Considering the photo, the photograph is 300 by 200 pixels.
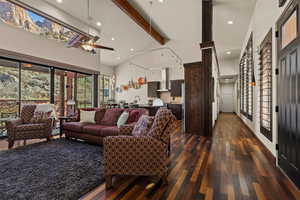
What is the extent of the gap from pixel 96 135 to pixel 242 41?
780 centimetres

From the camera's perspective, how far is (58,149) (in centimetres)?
334

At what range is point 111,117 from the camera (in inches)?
156

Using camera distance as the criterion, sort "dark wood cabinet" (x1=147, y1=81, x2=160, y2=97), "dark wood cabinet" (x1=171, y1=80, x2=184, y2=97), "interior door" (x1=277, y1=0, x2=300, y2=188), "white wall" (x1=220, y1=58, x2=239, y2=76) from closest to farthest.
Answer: "interior door" (x1=277, y1=0, x2=300, y2=188), "dark wood cabinet" (x1=171, y1=80, x2=184, y2=97), "white wall" (x1=220, y1=58, x2=239, y2=76), "dark wood cabinet" (x1=147, y1=81, x2=160, y2=97)

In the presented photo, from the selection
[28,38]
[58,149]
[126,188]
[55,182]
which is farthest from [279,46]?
[28,38]

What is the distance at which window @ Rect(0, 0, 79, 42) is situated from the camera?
393 centimetres

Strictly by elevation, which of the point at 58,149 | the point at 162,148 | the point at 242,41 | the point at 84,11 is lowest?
the point at 58,149

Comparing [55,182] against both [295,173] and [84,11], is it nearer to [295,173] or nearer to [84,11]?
[295,173]

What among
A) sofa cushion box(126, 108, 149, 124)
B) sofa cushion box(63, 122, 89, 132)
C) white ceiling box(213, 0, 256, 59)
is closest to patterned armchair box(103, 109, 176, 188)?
sofa cushion box(126, 108, 149, 124)

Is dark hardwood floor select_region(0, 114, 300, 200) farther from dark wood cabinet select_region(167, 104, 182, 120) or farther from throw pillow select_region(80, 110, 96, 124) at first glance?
dark wood cabinet select_region(167, 104, 182, 120)

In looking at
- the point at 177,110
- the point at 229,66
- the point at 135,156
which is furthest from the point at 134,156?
the point at 229,66

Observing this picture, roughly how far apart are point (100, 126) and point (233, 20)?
20.0 feet

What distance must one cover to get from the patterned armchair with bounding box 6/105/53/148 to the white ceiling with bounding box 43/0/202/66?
3.70m

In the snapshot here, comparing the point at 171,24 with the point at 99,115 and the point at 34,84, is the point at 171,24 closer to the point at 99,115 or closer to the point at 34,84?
the point at 99,115

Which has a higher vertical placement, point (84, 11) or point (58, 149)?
point (84, 11)
